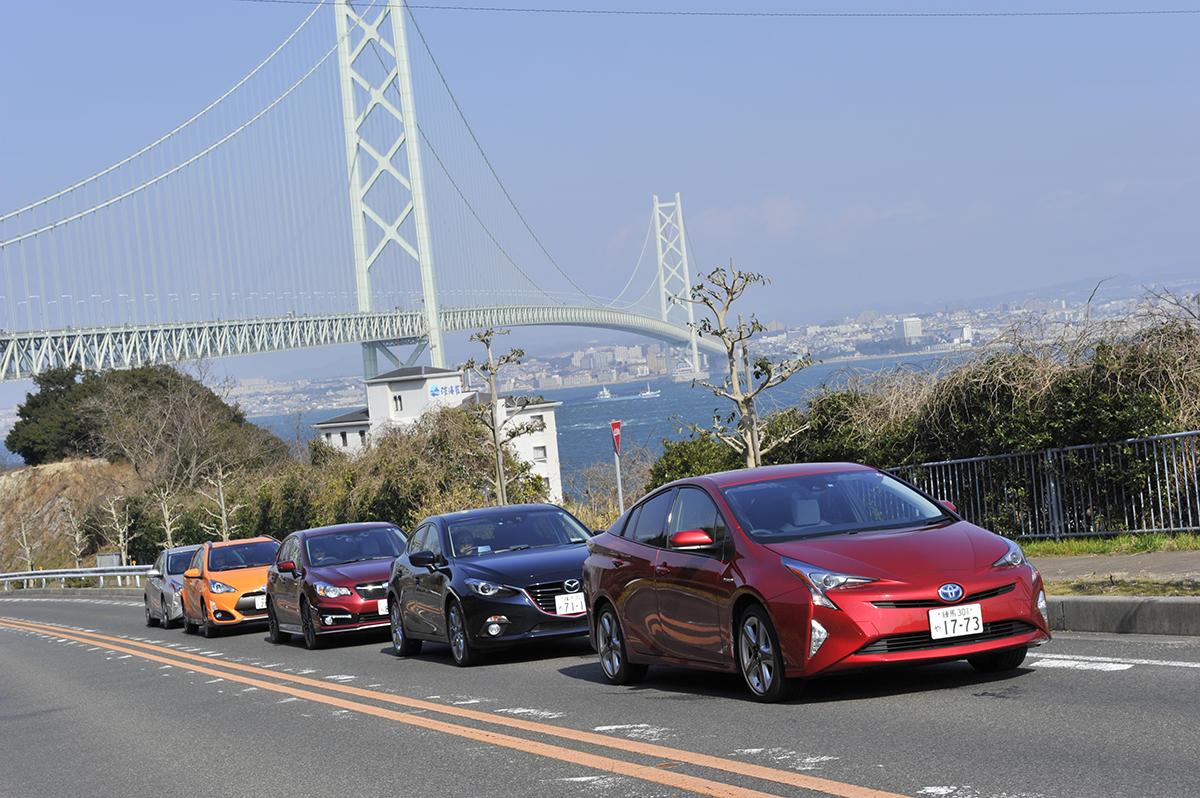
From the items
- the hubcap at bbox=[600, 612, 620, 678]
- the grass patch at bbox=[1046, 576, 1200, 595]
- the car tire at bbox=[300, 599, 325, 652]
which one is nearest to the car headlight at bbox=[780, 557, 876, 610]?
the hubcap at bbox=[600, 612, 620, 678]

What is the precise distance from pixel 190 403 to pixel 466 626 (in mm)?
69501

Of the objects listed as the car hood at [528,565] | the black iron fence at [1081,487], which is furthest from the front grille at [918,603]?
the black iron fence at [1081,487]

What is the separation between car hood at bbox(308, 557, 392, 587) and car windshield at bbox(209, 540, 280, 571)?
537cm

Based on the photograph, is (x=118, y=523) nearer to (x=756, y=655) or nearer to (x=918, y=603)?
(x=756, y=655)

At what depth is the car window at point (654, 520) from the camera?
35.4 feet

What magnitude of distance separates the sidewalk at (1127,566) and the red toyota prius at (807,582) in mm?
3069

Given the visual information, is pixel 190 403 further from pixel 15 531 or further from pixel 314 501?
pixel 314 501

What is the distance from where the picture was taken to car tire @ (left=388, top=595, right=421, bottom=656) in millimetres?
15972

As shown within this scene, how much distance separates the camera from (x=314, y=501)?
47062mm

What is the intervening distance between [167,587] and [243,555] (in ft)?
9.37

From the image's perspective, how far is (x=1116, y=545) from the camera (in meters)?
15.6

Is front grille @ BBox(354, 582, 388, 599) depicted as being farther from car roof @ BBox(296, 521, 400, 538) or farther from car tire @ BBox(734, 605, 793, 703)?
car tire @ BBox(734, 605, 793, 703)

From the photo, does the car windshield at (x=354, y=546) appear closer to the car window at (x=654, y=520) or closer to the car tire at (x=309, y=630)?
the car tire at (x=309, y=630)

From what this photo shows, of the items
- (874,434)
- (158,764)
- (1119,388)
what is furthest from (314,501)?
(158,764)
